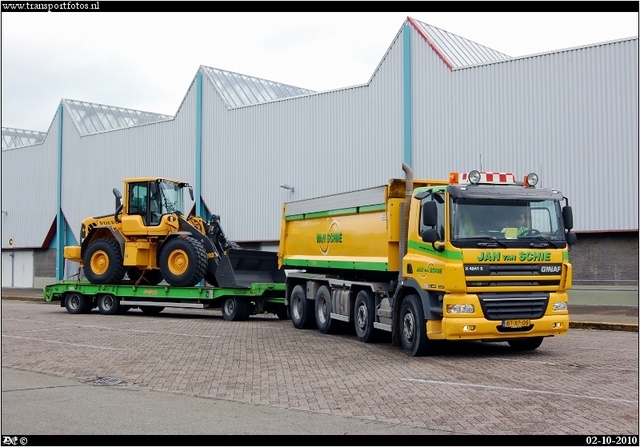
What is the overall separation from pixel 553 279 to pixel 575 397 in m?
3.79

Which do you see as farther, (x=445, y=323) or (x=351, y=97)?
(x=351, y=97)

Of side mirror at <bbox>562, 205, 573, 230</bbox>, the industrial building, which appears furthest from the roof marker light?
the industrial building

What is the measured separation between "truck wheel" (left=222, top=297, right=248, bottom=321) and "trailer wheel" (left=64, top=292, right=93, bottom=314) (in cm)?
564

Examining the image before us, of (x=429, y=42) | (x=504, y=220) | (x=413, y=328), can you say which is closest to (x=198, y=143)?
(x=429, y=42)

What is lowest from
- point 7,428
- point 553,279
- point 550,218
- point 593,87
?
point 7,428

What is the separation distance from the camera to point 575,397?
9.16 metres

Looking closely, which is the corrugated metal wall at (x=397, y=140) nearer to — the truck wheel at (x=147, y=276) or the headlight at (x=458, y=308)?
the truck wheel at (x=147, y=276)

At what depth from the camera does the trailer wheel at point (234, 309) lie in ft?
68.5

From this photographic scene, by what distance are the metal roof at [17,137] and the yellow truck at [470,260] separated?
4560cm

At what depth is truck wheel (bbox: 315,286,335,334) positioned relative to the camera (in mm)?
17000

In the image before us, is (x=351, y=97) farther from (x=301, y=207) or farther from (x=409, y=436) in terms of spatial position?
(x=409, y=436)

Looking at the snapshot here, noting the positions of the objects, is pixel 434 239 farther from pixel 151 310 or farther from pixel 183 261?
pixel 151 310

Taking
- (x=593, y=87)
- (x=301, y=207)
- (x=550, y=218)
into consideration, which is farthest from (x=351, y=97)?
(x=550, y=218)

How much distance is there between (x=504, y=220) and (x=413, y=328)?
238cm
